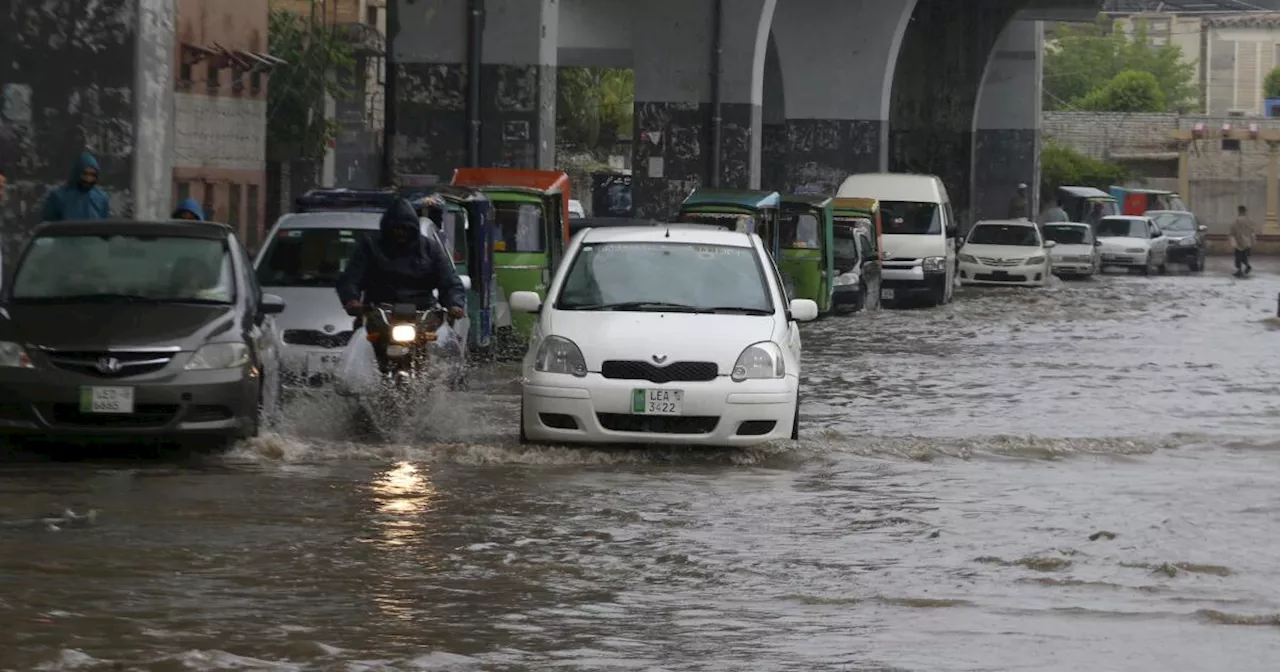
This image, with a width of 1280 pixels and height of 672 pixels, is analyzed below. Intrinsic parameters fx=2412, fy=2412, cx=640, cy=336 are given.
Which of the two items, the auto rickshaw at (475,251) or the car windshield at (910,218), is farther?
the car windshield at (910,218)

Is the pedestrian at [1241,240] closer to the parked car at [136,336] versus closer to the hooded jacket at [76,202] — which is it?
the hooded jacket at [76,202]

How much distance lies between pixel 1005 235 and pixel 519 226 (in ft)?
82.0

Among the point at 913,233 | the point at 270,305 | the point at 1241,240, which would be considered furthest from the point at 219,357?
the point at 1241,240

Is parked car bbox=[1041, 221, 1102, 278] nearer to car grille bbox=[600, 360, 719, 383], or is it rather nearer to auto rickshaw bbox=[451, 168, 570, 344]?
auto rickshaw bbox=[451, 168, 570, 344]

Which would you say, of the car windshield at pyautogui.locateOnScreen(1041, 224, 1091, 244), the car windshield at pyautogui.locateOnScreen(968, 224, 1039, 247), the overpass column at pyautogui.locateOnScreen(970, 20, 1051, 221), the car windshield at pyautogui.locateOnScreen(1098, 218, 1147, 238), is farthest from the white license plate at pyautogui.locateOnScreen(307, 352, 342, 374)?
the overpass column at pyautogui.locateOnScreen(970, 20, 1051, 221)

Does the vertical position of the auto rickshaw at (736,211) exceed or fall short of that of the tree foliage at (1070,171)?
it falls short

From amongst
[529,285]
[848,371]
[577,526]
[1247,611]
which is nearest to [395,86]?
[529,285]

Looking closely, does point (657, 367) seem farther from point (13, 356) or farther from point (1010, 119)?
point (1010, 119)

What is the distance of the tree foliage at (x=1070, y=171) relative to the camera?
89.1 meters

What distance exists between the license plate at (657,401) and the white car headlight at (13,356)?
3.41 m

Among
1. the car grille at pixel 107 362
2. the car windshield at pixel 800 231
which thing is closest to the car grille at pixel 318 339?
the car grille at pixel 107 362

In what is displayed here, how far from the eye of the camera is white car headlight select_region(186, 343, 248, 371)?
44.4 feet

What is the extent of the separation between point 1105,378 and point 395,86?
14637 millimetres

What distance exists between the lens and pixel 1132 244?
61.6 meters
